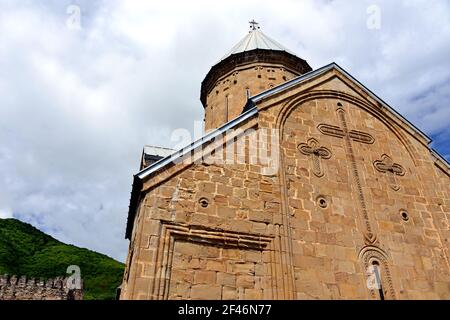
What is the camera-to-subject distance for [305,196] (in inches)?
282

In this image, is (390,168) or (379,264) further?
(390,168)

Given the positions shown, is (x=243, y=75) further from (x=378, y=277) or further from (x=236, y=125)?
(x=378, y=277)

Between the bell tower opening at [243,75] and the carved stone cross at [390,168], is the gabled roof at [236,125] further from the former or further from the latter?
the bell tower opening at [243,75]

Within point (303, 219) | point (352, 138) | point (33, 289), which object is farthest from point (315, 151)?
point (33, 289)

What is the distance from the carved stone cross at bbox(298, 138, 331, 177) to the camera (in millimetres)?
7762

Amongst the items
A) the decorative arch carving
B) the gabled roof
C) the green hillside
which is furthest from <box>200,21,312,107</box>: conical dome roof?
the green hillside

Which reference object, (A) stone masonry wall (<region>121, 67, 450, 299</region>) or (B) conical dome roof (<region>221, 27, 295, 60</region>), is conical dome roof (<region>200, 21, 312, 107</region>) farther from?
(A) stone masonry wall (<region>121, 67, 450, 299</region>)

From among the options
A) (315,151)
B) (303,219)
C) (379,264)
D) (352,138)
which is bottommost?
(379,264)

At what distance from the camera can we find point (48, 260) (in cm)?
4144

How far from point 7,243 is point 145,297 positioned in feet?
153

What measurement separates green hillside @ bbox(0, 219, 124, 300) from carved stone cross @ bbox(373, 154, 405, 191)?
107ft

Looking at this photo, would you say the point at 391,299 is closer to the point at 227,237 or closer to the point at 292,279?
the point at 292,279

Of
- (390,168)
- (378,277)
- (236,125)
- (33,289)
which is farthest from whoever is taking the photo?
(33,289)

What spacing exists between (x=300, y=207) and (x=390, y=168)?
284 centimetres
